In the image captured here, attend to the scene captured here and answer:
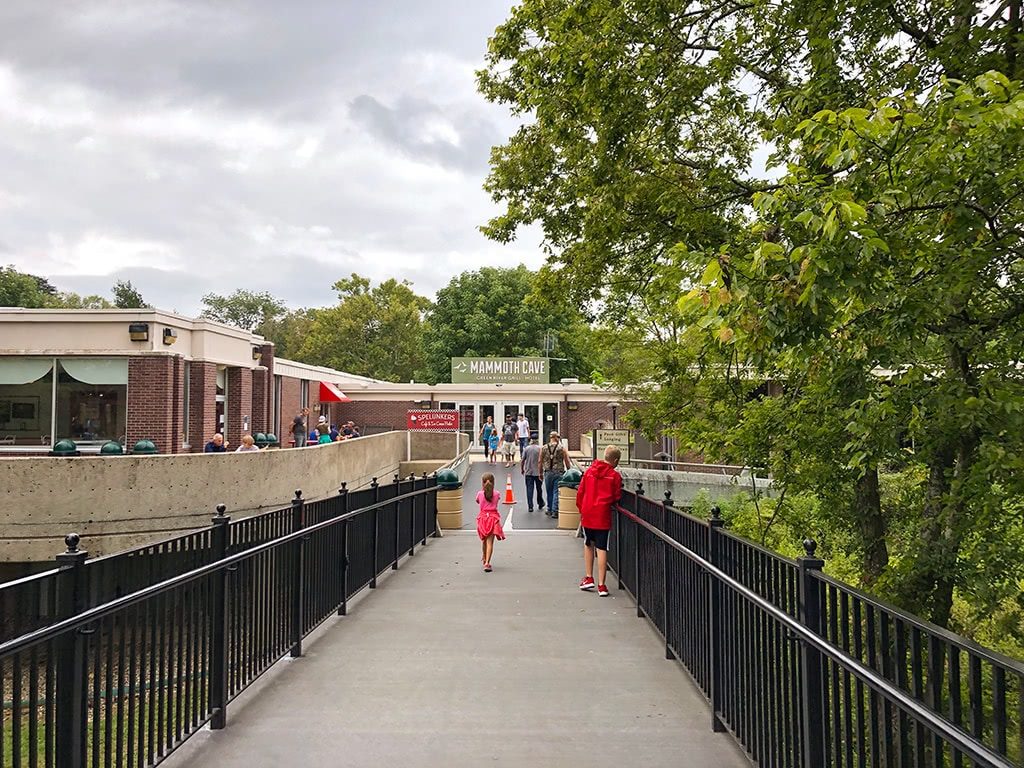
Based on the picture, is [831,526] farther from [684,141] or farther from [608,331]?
[608,331]

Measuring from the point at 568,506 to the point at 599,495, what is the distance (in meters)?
7.27

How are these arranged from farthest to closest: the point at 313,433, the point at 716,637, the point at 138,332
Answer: the point at 313,433 < the point at 138,332 < the point at 716,637

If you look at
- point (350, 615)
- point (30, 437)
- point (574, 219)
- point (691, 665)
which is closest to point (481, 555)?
point (350, 615)

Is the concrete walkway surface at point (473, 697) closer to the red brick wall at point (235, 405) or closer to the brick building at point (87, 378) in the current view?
the brick building at point (87, 378)

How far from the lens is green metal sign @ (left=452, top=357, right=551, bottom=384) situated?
3869 centimetres

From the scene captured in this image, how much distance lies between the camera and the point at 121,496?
13.5m

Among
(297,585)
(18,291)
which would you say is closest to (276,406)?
(297,585)

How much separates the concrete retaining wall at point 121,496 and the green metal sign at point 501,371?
22.9 meters

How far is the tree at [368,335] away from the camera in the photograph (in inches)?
2492

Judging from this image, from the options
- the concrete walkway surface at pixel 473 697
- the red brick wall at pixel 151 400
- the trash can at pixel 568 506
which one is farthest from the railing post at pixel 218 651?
the red brick wall at pixel 151 400

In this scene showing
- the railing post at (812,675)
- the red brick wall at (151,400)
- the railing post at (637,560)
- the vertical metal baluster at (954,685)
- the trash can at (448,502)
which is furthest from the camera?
the red brick wall at (151,400)

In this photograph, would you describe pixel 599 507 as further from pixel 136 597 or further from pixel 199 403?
pixel 199 403

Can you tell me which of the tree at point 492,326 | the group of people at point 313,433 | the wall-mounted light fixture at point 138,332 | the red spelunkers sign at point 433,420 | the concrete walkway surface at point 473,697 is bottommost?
the concrete walkway surface at point 473,697

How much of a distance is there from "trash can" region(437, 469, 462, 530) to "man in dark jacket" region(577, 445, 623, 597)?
697cm
